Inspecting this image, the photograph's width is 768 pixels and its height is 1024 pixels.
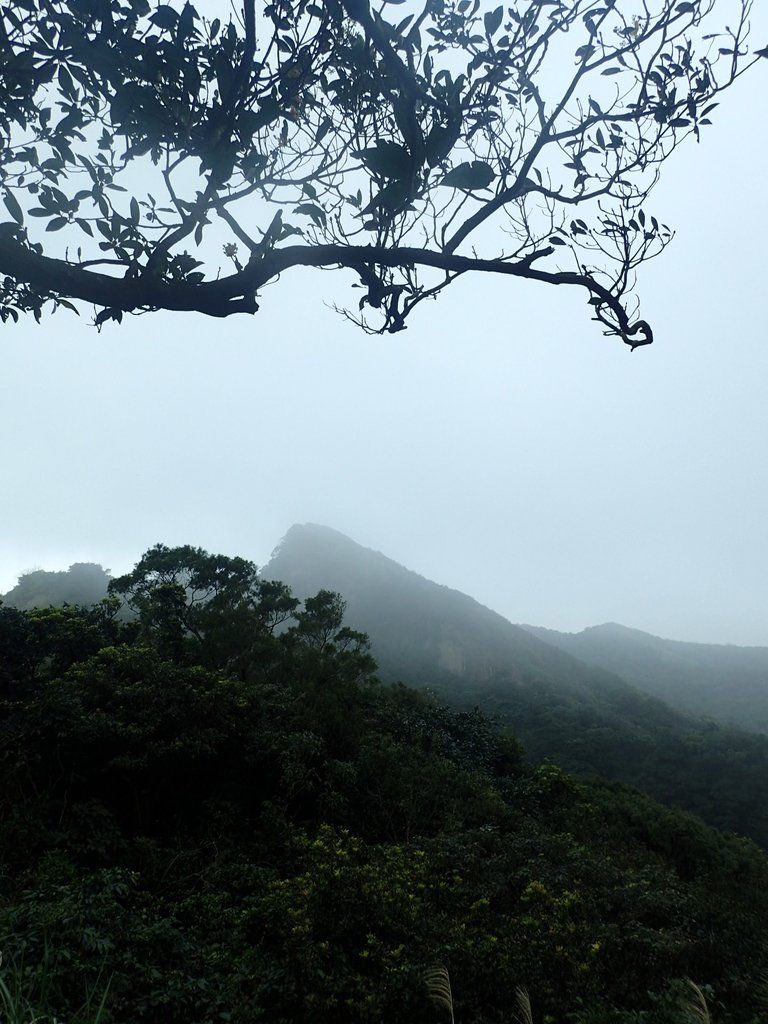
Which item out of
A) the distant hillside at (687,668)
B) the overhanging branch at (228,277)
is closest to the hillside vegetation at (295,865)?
the overhanging branch at (228,277)

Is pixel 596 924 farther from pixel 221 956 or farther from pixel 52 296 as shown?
pixel 52 296

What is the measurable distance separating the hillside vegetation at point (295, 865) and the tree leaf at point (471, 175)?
10.4 feet

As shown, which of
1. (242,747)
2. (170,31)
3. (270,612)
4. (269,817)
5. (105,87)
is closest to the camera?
(170,31)

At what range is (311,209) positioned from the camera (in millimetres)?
2994

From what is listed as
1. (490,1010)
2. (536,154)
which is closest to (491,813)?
(490,1010)

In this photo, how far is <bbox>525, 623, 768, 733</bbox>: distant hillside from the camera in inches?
2200

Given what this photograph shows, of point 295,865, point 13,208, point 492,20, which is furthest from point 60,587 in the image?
point 492,20

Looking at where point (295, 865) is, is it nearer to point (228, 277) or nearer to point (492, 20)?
point (228, 277)

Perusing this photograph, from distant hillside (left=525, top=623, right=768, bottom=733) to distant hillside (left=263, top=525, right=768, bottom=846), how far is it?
41.8ft

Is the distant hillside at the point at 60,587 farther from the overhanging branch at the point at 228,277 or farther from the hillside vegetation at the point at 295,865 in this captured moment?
the overhanging branch at the point at 228,277

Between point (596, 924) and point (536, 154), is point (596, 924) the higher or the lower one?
the lower one

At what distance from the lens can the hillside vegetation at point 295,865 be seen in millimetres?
3904

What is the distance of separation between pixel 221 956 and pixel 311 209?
551 cm

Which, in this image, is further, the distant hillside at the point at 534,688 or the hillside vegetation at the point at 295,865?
the distant hillside at the point at 534,688
